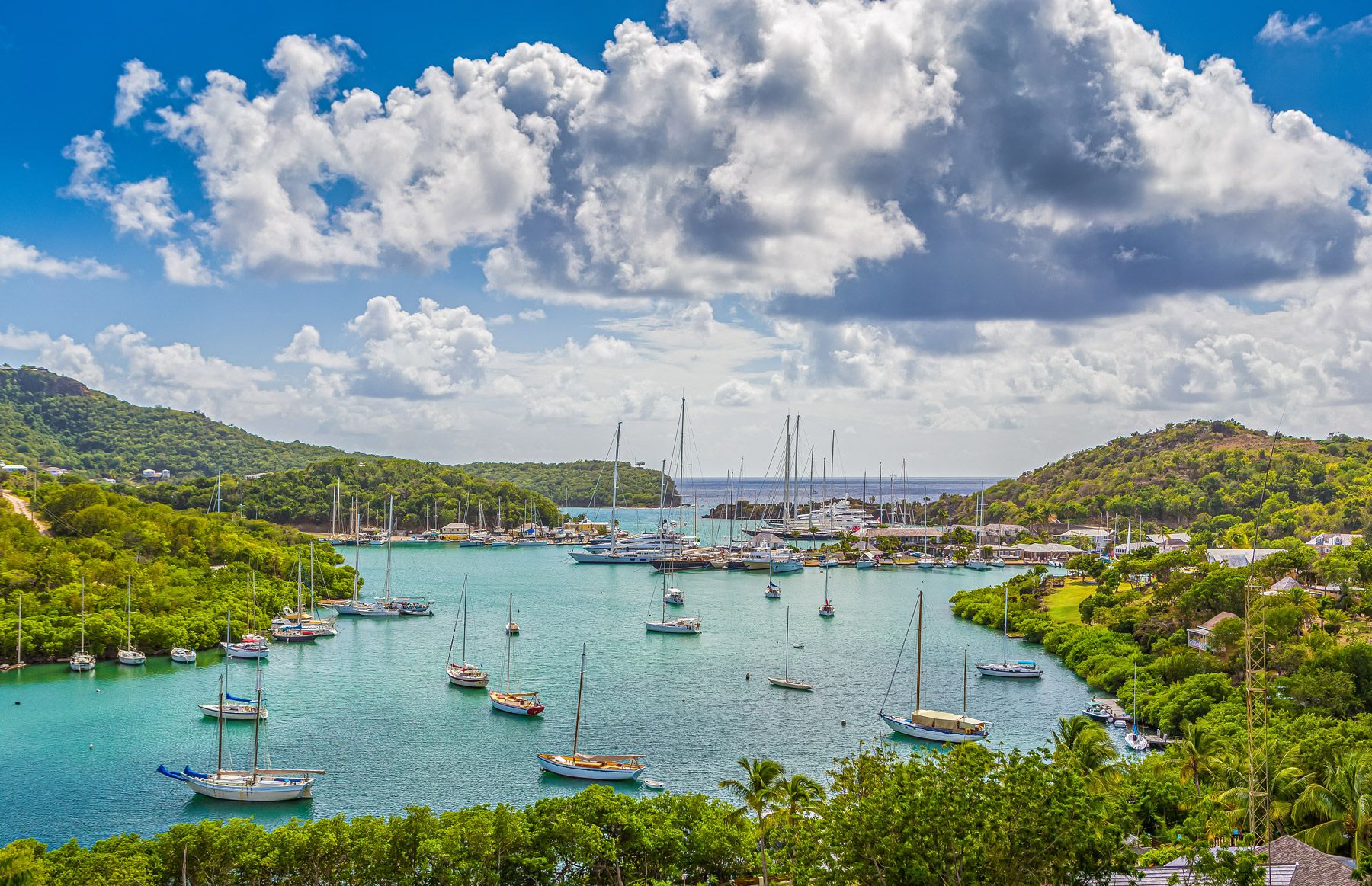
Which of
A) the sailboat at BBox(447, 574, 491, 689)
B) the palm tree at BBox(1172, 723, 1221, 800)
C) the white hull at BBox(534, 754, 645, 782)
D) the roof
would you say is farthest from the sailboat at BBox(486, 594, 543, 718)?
the roof

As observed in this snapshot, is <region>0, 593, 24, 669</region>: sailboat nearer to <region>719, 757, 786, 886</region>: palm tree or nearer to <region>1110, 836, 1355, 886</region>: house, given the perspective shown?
<region>719, 757, 786, 886</region>: palm tree

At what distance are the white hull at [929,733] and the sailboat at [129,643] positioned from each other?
39748mm

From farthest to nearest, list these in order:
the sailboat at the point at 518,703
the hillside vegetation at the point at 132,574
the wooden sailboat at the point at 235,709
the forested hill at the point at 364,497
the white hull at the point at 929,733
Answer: the forested hill at the point at 364,497 → the hillside vegetation at the point at 132,574 → the sailboat at the point at 518,703 → the wooden sailboat at the point at 235,709 → the white hull at the point at 929,733

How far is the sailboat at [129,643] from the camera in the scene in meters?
50.5

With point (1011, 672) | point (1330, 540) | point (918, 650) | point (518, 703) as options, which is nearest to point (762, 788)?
point (518, 703)

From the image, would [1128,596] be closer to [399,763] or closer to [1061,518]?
[399,763]

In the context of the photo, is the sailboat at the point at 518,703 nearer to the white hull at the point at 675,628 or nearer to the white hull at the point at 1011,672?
the white hull at the point at 675,628

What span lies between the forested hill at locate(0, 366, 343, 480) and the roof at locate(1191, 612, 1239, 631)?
17586 centimetres

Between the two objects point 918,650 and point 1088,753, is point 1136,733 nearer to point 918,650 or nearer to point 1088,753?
point 918,650

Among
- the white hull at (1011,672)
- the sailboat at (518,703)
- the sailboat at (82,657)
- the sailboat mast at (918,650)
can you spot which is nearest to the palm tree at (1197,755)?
the sailboat mast at (918,650)

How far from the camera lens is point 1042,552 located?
369 ft

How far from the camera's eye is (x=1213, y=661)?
4303 centimetres

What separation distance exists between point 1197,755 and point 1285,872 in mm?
11338

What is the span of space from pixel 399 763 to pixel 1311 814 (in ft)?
96.7
